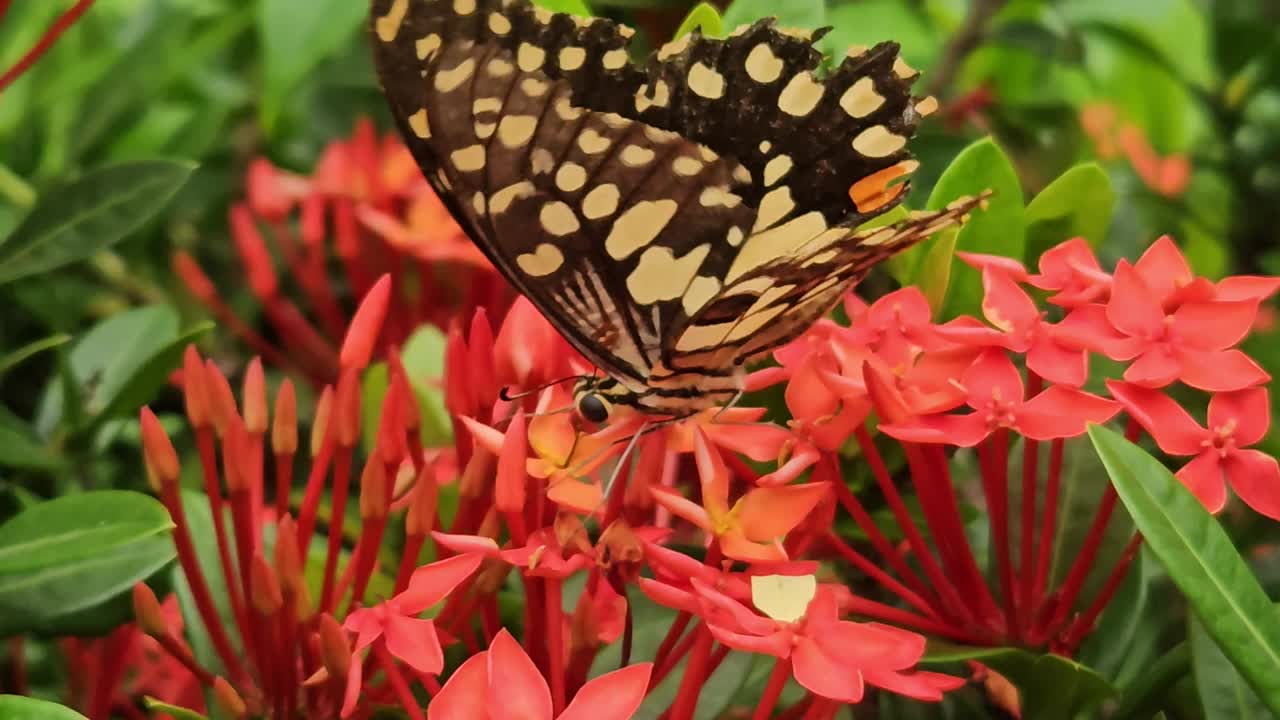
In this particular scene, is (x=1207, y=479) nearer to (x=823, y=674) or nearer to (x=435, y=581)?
(x=823, y=674)

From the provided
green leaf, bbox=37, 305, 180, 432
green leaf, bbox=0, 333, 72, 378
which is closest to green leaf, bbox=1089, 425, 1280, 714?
green leaf, bbox=0, 333, 72, 378

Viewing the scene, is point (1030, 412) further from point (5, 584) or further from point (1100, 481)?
point (5, 584)

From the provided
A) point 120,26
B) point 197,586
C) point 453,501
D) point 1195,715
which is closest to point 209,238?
point 120,26

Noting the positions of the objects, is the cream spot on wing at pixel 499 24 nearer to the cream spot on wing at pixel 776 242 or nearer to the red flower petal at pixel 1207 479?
the cream spot on wing at pixel 776 242

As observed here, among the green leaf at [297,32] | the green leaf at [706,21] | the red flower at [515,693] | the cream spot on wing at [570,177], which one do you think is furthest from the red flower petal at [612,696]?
the green leaf at [297,32]

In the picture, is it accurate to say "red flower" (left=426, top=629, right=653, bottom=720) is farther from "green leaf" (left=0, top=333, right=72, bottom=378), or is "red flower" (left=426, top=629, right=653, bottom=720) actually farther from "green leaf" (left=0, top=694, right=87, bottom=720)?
"green leaf" (left=0, top=333, right=72, bottom=378)

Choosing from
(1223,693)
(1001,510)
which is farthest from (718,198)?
(1223,693)
